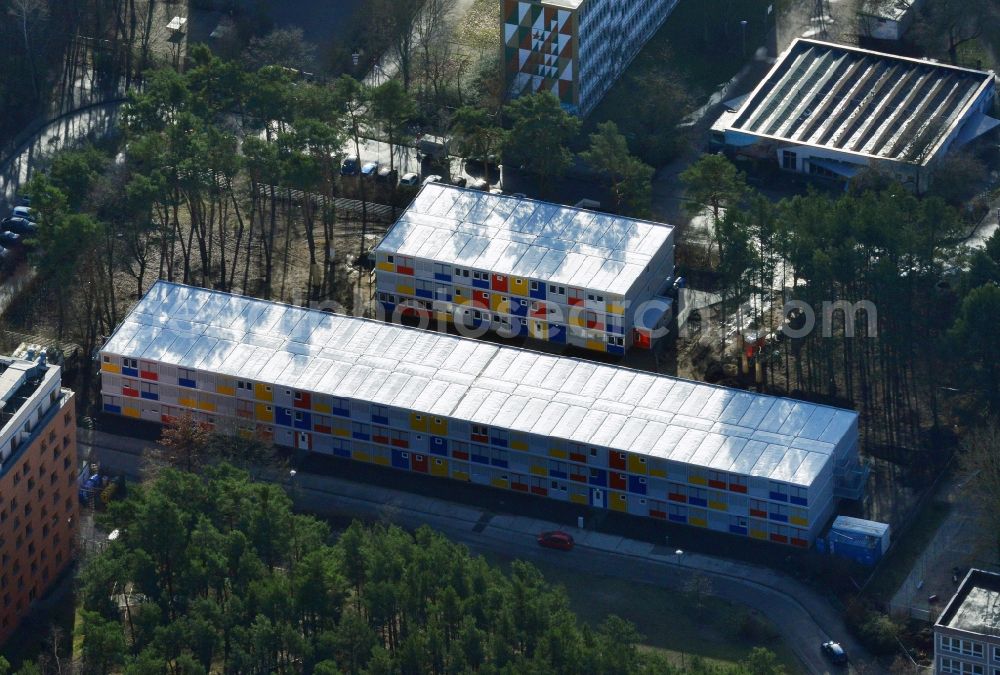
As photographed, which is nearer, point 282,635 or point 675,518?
point 282,635

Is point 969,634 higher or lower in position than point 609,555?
higher

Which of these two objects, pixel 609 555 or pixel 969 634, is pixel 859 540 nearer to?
pixel 969 634

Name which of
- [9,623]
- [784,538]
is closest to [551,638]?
[784,538]

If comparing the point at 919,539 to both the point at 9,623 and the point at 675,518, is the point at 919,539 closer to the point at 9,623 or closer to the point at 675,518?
the point at 675,518

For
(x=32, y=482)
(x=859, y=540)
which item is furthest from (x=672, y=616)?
(x=32, y=482)

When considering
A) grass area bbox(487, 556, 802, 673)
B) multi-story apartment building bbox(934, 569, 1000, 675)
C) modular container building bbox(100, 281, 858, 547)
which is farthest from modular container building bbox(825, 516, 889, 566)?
multi-story apartment building bbox(934, 569, 1000, 675)
